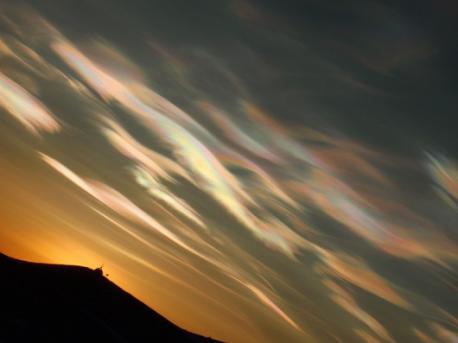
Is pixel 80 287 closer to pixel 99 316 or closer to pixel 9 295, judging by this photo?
pixel 99 316

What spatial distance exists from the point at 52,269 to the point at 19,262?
2370 mm

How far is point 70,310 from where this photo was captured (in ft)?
76.1

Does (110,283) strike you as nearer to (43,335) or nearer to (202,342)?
(202,342)

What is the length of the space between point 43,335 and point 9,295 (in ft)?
8.13

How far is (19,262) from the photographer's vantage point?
26.4 m

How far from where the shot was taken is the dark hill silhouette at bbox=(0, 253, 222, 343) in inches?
784

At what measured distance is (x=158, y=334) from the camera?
93.5 ft

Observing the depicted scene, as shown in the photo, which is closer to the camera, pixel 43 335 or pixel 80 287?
pixel 43 335

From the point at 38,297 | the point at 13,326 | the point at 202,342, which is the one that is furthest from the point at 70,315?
the point at 202,342

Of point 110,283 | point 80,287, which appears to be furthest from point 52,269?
point 110,283

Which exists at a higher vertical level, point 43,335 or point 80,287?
point 80,287

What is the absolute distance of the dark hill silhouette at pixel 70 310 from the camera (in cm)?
1992

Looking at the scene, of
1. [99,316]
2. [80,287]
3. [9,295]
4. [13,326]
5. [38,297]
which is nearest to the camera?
[13,326]

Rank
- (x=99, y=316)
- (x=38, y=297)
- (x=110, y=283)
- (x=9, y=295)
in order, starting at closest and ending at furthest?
1. (x=9, y=295)
2. (x=38, y=297)
3. (x=99, y=316)
4. (x=110, y=283)
